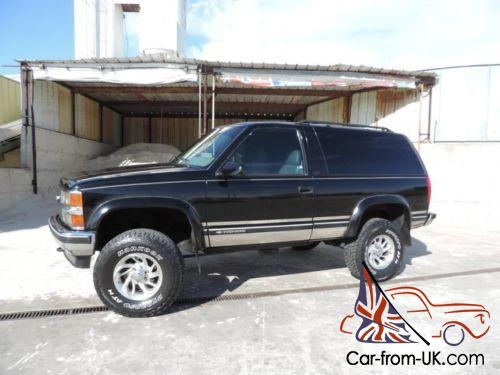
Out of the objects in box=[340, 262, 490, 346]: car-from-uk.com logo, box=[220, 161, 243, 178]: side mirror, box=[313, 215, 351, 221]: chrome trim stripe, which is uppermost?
box=[220, 161, 243, 178]: side mirror

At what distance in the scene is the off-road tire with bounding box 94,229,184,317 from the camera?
3301 millimetres

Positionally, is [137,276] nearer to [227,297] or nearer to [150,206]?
[150,206]

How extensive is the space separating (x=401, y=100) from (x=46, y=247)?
10.1 meters

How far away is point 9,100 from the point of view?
43.5ft

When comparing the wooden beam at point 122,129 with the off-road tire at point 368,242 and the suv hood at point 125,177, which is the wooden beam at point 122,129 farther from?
the off-road tire at point 368,242

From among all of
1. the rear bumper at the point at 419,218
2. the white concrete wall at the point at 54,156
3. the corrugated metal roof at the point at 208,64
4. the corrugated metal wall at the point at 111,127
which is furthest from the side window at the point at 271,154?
the corrugated metal wall at the point at 111,127

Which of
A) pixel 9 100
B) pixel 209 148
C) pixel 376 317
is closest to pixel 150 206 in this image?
pixel 209 148

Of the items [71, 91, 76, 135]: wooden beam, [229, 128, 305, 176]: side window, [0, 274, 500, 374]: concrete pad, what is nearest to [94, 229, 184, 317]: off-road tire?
[0, 274, 500, 374]: concrete pad

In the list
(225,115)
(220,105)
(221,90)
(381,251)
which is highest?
(221,90)

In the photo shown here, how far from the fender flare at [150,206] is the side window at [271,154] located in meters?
0.74

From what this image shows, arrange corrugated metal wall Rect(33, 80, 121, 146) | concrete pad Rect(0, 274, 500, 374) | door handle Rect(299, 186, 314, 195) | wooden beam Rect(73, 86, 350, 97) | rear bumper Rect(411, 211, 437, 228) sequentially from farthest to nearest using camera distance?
wooden beam Rect(73, 86, 350, 97)
corrugated metal wall Rect(33, 80, 121, 146)
rear bumper Rect(411, 211, 437, 228)
door handle Rect(299, 186, 314, 195)
concrete pad Rect(0, 274, 500, 374)

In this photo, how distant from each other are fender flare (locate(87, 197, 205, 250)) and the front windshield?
0.53m

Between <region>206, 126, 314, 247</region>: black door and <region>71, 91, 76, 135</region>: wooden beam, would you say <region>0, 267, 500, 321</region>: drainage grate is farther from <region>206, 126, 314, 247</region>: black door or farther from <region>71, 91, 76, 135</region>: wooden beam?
<region>71, 91, 76, 135</region>: wooden beam

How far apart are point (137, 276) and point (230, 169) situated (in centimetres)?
142
